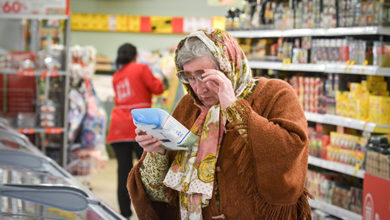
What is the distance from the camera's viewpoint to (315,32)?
16.1ft

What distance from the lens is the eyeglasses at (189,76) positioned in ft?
6.91

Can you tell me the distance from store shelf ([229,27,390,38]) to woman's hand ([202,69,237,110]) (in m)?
2.44

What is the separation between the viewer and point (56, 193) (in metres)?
2.57

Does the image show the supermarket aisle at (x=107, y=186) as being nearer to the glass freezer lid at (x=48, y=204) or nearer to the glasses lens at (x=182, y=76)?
the glass freezer lid at (x=48, y=204)

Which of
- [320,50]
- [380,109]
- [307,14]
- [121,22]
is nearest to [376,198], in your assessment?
[380,109]

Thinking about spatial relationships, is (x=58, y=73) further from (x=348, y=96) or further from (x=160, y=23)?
(x=160, y=23)

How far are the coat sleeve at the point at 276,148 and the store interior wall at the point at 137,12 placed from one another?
10.9m

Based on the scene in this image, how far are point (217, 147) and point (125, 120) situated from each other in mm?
3528

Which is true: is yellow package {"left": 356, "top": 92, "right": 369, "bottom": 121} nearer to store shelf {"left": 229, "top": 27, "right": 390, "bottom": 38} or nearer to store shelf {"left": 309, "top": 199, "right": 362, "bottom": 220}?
store shelf {"left": 229, "top": 27, "right": 390, "bottom": 38}

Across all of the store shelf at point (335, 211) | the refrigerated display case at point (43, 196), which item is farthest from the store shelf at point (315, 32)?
the refrigerated display case at point (43, 196)

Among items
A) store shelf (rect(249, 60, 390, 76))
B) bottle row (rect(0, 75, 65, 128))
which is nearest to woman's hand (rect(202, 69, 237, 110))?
store shelf (rect(249, 60, 390, 76))

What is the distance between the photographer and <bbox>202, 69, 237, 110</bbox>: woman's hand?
6.49ft

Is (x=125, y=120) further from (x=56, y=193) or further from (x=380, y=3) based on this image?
(x=56, y=193)

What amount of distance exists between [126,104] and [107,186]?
2460mm
